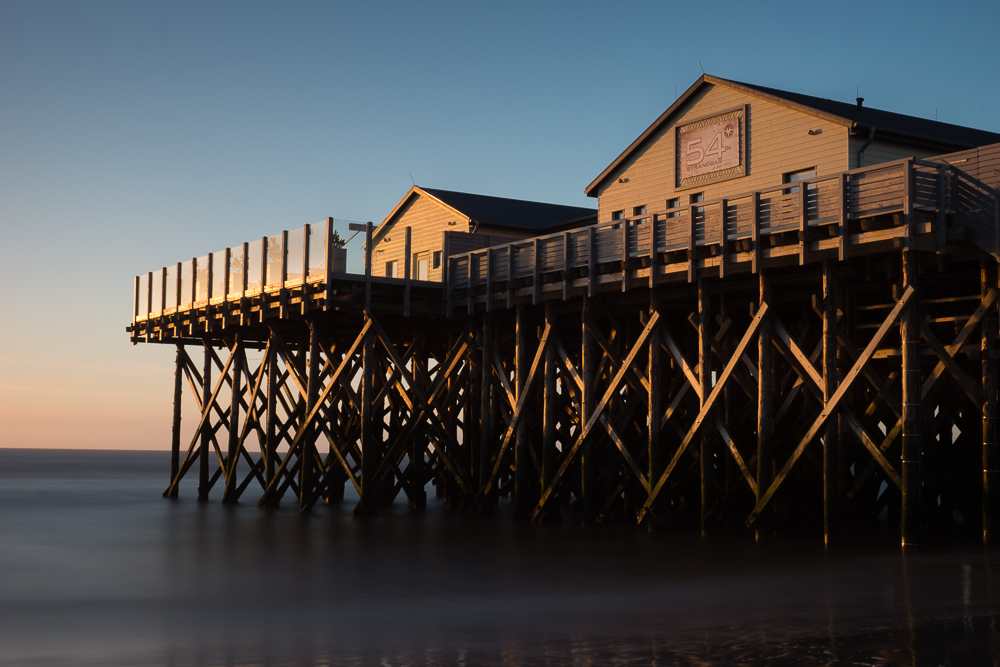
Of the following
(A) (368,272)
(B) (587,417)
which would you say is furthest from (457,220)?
(B) (587,417)

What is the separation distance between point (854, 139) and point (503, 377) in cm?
919

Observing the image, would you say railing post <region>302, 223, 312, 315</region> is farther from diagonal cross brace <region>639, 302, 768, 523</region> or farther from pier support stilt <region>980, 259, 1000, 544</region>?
pier support stilt <region>980, 259, 1000, 544</region>

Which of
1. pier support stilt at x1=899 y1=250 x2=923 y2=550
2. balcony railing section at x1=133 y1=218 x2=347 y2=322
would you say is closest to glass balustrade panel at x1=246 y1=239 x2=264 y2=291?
balcony railing section at x1=133 y1=218 x2=347 y2=322

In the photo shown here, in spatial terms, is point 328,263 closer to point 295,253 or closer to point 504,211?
point 295,253

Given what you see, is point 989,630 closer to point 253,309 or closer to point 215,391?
point 253,309

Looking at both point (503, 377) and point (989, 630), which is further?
point (503, 377)

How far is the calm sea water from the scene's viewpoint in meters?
11.2

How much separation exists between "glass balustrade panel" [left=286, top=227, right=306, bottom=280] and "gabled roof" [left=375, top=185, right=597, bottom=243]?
7704mm

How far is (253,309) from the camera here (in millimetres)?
28344

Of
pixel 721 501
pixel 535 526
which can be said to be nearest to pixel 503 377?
pixel 535 526

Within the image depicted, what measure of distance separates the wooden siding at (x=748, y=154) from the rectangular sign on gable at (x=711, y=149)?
161 mm

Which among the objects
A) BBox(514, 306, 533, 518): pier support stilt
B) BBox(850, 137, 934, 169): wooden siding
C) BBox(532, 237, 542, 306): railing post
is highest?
BBox(850, 137, 934, 169): wooden siding

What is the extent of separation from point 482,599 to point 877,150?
44.5 ft

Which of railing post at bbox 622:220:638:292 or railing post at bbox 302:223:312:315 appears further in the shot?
railing post at bbox 302:223:312:315
